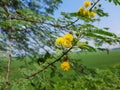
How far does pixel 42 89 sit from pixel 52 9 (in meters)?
6.84

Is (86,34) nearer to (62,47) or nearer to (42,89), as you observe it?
(62,47)

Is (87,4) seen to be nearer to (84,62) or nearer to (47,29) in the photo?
(47,29)

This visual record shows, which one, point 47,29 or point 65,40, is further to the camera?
point 47,29

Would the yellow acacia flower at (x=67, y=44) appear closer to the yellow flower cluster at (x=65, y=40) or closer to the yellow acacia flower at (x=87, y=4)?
the yellow flower cluster at (x=65, y=40)

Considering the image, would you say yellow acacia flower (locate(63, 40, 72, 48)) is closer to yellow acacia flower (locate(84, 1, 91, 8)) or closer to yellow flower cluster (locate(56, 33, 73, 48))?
yellow flower cluster (locate(56, 33, 73, 48))

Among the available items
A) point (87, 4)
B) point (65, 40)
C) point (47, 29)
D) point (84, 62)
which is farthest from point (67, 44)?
point (84, 62)

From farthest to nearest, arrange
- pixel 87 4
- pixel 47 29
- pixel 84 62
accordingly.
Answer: pixel 84 62 → pixel 47 29 → pixel 87 4

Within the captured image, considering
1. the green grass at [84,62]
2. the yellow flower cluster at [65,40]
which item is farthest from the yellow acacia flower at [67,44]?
the green grass at [84,62]

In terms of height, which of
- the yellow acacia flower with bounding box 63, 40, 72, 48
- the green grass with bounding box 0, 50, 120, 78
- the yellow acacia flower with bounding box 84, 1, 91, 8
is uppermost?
the yellow acacia flower with bounding box 84, 1, 91, 8

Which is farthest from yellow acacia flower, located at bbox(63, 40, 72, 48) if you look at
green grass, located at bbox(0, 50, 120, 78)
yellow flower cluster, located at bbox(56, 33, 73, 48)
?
green grass, located at bbox(0, 50, 120, 78)

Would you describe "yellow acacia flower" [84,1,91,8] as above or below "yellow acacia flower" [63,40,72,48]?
above

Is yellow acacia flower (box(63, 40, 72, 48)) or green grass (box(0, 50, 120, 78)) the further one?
green grass (box(0, 50, 120, 78))

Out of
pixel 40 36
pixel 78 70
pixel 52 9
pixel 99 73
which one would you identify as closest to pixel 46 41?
pixel 40 36

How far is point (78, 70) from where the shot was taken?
595cm
